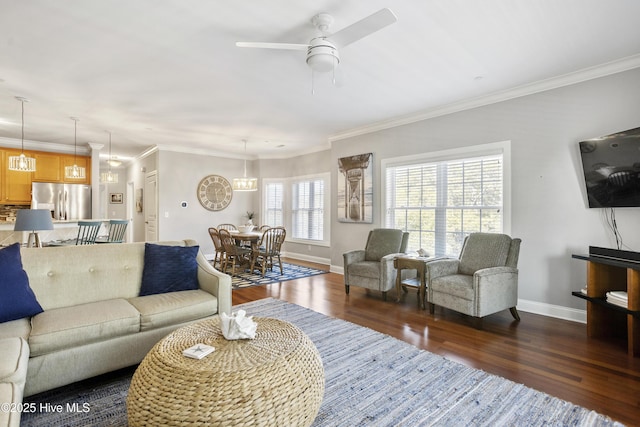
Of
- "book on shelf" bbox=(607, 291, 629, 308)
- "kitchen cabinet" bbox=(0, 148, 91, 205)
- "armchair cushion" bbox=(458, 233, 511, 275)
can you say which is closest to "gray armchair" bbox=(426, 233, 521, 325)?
"armchair cushion" bbox=(458, 233, 511, 275)

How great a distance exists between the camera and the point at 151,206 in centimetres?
745

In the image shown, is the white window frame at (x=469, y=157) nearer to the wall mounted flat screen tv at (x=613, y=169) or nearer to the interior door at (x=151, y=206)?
the wall mounted flat screen tv at (x=613, y=169)

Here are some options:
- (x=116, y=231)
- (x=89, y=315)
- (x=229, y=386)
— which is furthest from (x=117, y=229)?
(x=229, y=386)

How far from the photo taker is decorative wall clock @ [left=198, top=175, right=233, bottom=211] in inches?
299

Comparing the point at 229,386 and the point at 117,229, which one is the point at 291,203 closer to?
the point at 117,229

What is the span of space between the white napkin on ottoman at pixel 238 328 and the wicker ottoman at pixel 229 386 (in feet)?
0.19

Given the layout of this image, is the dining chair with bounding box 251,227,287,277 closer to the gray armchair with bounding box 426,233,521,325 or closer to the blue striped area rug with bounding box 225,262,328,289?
the blue striped area rug with bounding box 225,262,328,289

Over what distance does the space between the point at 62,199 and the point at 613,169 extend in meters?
9.16

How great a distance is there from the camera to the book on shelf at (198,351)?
1.48 metres

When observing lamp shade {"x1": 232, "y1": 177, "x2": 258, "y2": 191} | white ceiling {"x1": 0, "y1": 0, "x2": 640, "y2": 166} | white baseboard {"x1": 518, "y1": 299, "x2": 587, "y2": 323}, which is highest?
white ceiling {"x1": 0, "y1": 0, "x2": 640, "y2": 166}

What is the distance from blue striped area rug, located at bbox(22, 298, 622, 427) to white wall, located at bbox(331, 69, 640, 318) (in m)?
1.97

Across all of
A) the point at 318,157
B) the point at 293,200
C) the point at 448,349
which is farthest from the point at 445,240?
the point at 293,200

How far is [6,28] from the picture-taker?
2.53m

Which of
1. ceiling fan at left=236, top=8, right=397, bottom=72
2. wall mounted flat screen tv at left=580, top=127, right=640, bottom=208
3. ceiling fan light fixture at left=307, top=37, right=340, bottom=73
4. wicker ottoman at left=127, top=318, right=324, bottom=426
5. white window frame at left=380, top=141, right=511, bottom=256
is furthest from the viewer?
white window frame at left=380, top=141, right=511, bottom=256
